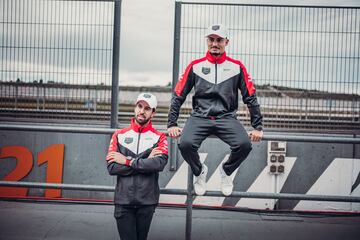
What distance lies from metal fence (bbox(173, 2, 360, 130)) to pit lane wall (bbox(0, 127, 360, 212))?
32.3 inches

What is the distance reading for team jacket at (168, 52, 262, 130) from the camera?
353 centimetres

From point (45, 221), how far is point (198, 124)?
2.30 metres

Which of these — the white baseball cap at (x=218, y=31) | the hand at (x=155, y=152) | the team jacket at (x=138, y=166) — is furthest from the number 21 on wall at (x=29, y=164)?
the white baseball cap at (x=218, y=31)

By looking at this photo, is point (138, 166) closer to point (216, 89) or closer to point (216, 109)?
point (216, 109)

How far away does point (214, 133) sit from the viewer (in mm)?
3533

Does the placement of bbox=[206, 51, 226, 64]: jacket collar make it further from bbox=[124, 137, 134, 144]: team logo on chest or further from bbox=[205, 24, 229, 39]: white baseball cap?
bbox=[124, 137, 134, 144]: team logo on chest

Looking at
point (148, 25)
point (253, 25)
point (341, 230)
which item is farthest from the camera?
point (148, 25)

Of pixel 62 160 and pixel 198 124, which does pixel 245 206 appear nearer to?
pixel 198 124

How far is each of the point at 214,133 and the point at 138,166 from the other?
0.86 meters

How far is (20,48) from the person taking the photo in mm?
5492

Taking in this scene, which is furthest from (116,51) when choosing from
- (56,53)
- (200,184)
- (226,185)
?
(226,185)

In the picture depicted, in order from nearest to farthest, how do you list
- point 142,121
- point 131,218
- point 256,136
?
1. point 131,218
2. point 142,121
3. point 256,136

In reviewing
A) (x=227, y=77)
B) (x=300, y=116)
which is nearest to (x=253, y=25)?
(x=300, y=116)

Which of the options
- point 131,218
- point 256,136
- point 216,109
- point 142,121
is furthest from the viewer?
point 216,109
